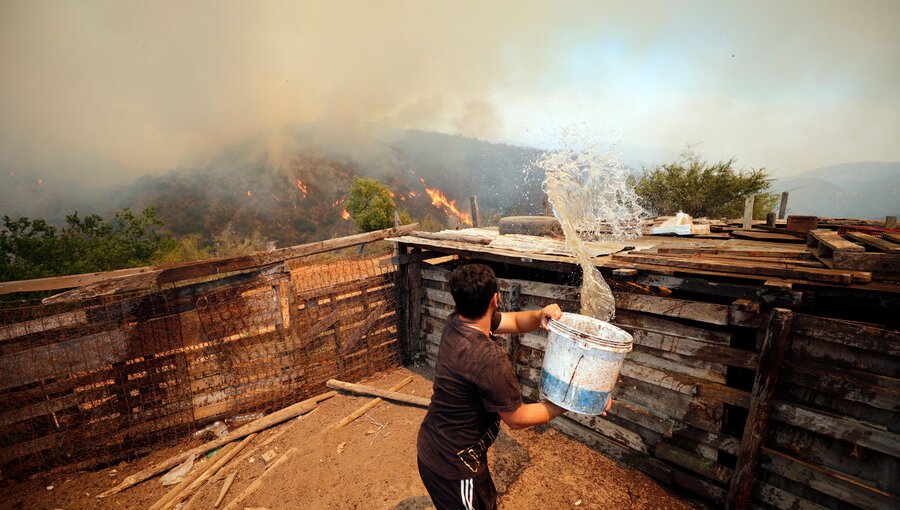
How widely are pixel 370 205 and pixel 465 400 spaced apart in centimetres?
3118

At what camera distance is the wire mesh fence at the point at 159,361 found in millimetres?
4559

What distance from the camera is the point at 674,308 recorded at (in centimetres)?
397

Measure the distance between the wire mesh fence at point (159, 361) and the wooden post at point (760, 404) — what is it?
649 cm

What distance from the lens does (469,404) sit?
2.37 metres

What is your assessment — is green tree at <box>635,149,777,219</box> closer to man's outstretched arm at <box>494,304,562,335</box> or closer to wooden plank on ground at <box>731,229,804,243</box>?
wooden plank on ground at <box>731,229,804,243</box>

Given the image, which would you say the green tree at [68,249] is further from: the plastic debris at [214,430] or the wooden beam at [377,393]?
the wooden beam at [377,393]

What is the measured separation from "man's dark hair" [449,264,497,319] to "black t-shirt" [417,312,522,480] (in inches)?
5.5

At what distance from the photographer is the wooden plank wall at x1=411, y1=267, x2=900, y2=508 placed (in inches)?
115

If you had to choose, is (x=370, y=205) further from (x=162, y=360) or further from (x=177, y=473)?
(x=177, y=473)

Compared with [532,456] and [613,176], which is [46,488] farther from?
[613,176]

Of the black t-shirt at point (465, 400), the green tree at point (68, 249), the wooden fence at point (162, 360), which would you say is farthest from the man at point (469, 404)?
the green tree at point (68, 249)

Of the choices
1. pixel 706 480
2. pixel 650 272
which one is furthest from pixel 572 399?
pixel 706 480

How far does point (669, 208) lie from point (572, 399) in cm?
2531

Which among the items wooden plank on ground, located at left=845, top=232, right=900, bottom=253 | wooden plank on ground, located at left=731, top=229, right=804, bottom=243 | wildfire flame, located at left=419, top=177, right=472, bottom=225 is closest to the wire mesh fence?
wooden plank on ground, located at left=845, top=232, right=900, bottom=253
